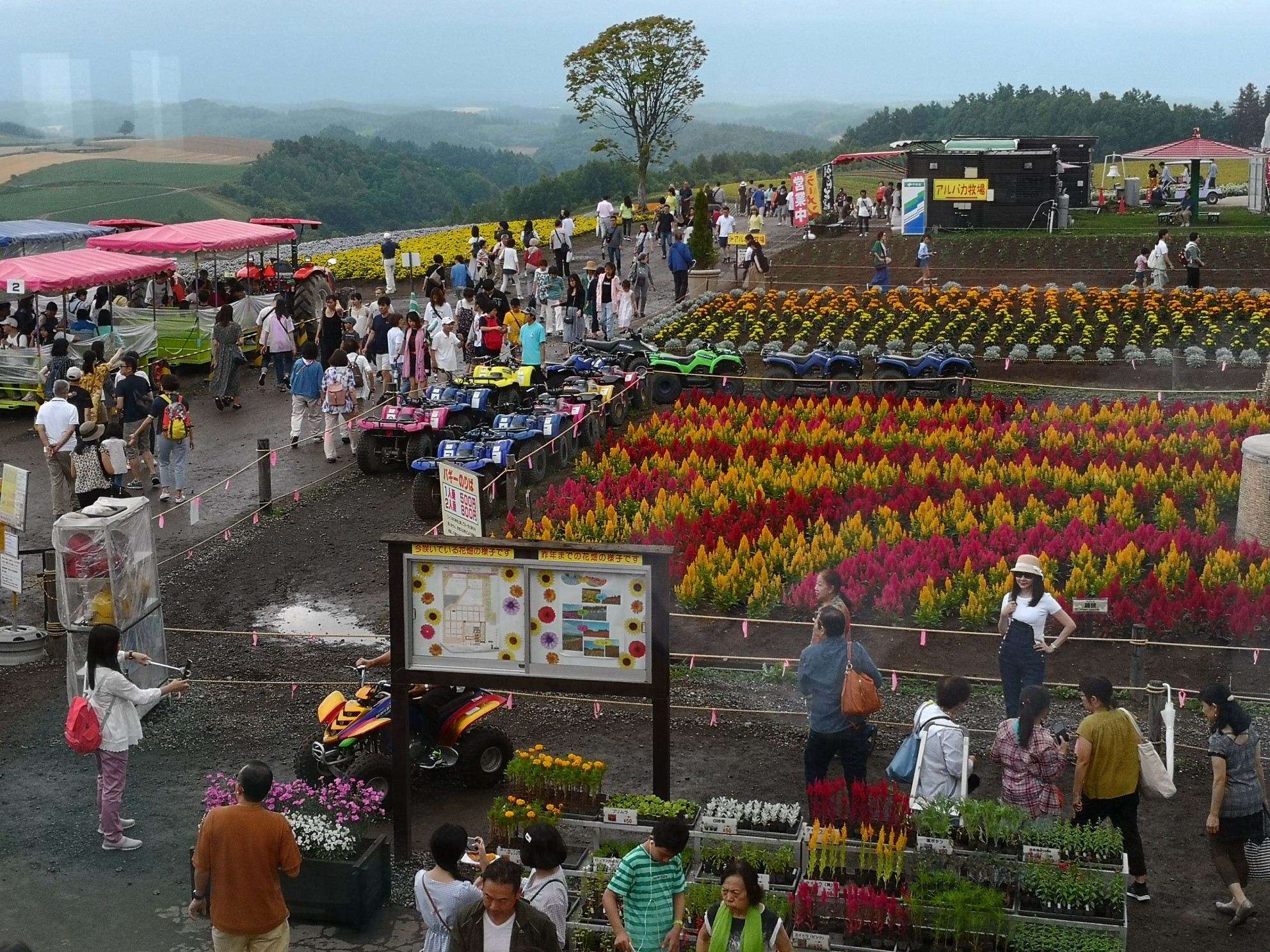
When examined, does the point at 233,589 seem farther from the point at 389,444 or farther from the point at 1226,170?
the point at 1226,170

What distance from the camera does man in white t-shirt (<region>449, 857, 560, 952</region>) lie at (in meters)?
6.36

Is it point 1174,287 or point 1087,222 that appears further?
point 1087,222

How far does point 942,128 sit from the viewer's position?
333 feet

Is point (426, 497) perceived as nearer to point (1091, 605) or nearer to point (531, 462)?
point (531, 462)

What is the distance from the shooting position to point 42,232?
30.3 metres

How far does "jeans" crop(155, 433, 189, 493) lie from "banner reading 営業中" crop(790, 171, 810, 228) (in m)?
29.2

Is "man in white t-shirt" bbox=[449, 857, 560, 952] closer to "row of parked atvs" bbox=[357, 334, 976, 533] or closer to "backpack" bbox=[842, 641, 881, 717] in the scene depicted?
"backpack" bbox=[842, 641, 881, 717]

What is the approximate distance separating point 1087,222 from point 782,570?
33008 millimetres

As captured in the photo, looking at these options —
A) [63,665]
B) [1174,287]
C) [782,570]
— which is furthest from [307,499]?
[1174,287]

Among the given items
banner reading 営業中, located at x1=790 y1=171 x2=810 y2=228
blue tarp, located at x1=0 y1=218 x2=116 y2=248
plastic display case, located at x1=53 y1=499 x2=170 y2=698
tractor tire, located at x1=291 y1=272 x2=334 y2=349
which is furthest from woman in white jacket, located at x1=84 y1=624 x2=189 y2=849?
banner reading 営業中, located at x1=790 y1=171 x2=810 y2=228

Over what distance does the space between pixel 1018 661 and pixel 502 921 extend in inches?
202

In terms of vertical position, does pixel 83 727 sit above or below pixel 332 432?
below

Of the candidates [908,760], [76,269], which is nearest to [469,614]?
[908,760]

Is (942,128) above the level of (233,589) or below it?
above
